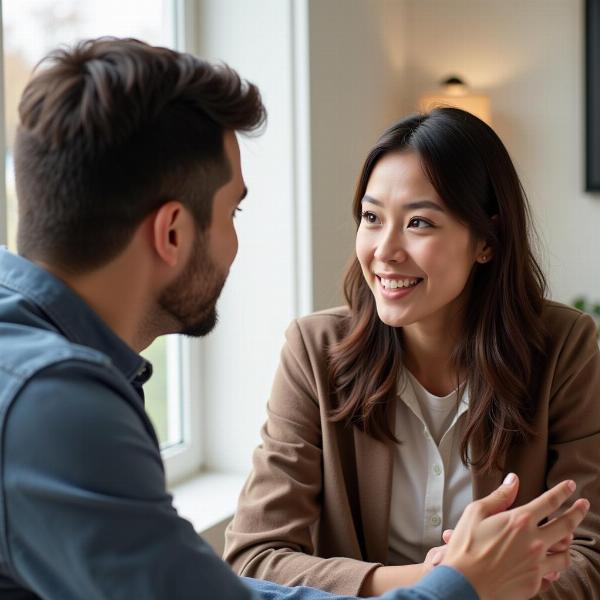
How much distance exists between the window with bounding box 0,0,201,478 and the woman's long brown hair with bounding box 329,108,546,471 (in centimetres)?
71

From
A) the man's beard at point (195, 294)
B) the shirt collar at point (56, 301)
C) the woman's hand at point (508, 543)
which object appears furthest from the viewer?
the woman's hand at point (508, 543)

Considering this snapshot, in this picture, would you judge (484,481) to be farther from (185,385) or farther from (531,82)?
(531,82)

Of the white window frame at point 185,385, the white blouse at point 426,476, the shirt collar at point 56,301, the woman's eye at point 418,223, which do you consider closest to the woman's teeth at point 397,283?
the woman's eye at point 418,223

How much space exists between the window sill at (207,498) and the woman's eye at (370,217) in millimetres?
934

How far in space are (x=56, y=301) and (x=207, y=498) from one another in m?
1.73

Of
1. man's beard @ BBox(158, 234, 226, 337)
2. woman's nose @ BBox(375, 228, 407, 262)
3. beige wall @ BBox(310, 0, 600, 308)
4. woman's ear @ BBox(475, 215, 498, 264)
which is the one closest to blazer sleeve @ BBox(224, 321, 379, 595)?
woman's nose @ BBox(375, 228, 407, 262)

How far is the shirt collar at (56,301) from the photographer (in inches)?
37.4

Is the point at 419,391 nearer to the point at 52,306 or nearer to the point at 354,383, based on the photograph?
the point at 354,383

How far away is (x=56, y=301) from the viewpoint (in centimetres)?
95

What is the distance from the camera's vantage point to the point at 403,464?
1780 mm

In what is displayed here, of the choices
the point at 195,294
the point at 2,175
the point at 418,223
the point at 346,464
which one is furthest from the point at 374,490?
the point at 2,175

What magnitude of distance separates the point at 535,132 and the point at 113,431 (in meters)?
3.30

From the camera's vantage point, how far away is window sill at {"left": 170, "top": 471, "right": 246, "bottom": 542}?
7.89 ft

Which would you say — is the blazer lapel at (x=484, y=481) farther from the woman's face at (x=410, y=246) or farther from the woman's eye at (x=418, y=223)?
the woman's eye at (x=418, y=223)
